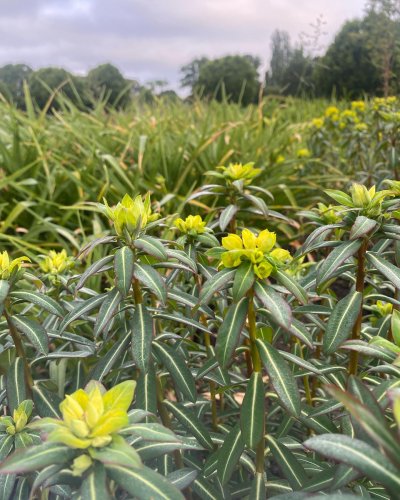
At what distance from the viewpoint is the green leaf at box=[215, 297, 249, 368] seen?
104cm

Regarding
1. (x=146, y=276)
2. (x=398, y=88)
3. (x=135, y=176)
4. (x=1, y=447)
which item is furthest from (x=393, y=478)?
(x=398, y=88)

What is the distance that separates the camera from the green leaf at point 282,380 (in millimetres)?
1053

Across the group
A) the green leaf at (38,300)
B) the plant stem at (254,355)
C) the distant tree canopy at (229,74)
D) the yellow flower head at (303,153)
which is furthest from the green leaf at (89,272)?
the distant tree canopy at (229,74)

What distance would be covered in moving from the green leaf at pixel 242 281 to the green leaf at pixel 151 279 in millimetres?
165

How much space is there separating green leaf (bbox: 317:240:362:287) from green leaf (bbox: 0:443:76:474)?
0.64m

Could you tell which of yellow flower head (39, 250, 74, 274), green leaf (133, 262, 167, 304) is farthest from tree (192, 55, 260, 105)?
green leaf (133, 262, 167, 304)

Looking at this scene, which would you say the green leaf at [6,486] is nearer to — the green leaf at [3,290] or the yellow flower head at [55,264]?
the green leaf at [3,290]

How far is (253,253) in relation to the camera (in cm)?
106

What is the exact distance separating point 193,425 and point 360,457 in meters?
0.67

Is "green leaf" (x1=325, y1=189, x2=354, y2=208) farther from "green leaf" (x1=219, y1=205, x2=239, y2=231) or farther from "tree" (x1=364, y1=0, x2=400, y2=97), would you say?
"tree" (x1=364, y1=0, x2=400, y2=97)

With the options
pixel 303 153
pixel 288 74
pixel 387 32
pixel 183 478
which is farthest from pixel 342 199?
pixel 288 74

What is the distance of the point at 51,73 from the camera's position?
999 inches

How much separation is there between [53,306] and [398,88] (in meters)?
6.86

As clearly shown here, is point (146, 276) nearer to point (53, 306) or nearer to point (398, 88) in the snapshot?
point (53, 306)
